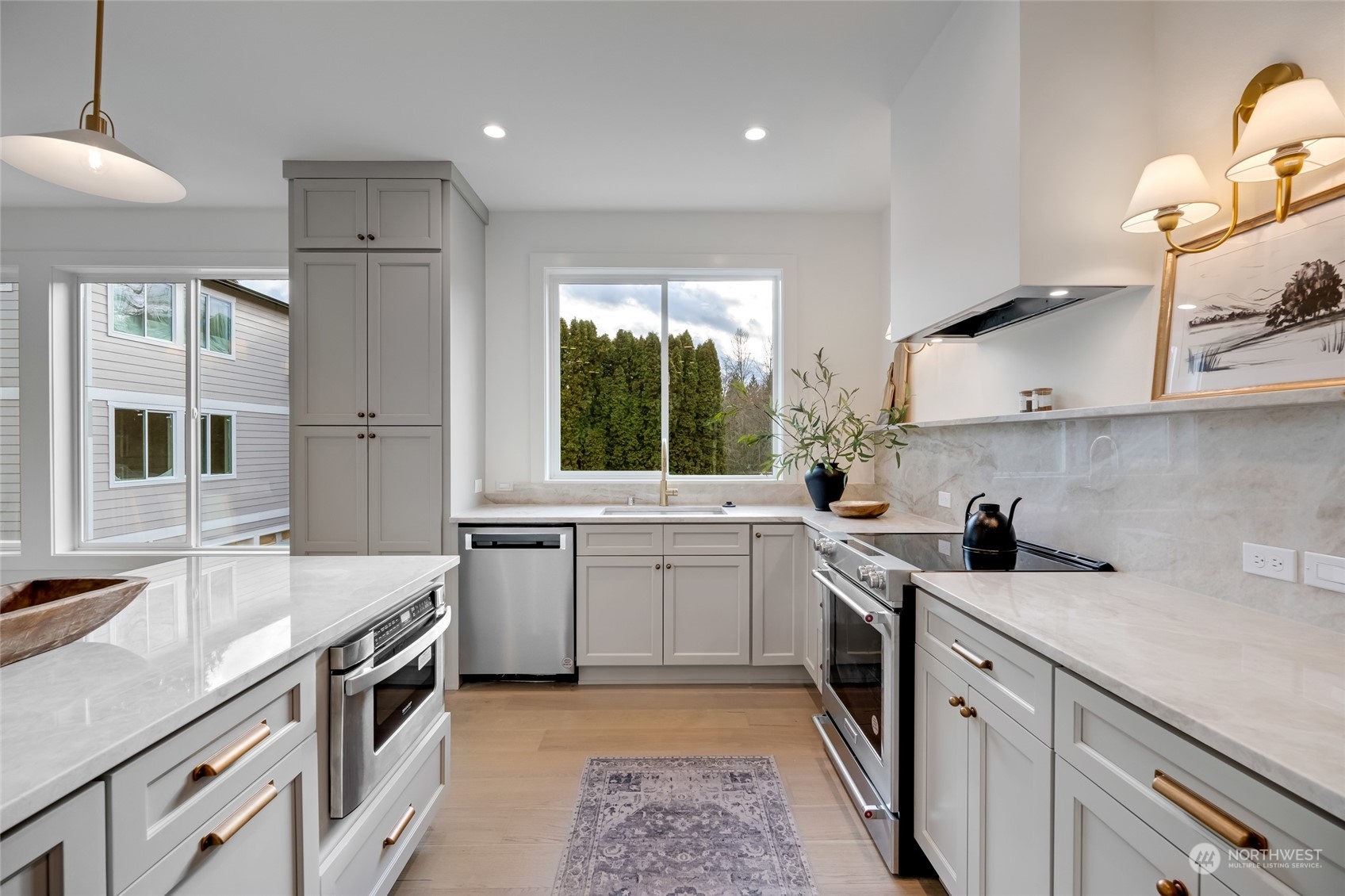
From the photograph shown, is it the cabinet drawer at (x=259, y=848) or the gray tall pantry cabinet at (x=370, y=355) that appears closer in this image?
the cabinet drawer at (x=259, y=848)

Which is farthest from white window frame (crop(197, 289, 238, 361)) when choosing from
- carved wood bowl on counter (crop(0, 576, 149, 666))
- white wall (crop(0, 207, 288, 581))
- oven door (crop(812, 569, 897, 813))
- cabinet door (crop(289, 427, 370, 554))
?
oven door (crop(812, 569, 897, 813))

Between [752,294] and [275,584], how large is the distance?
3.13 m

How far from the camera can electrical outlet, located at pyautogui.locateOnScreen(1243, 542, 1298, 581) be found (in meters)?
1.21

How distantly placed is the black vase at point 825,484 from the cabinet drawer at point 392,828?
2.27 metres

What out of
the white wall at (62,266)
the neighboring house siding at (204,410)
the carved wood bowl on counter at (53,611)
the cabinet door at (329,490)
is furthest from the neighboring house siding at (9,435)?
the carved wood bowl on counter at (53,611)

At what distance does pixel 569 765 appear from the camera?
2.31m

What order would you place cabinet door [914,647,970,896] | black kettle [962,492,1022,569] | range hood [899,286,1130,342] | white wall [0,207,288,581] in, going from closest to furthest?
cabinet door [914,647,970,896] < range hood [899,286,1130,342] < black kettle [962,492,1022,569] < white wall [0,207,288,581]

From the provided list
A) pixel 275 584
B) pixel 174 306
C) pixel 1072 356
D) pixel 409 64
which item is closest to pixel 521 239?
pixel 409 64

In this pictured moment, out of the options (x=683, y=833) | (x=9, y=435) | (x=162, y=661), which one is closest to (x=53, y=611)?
(x=162, y=661)

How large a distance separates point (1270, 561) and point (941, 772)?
3.09 ft

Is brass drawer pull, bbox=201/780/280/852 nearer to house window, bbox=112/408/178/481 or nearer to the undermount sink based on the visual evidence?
the undermount sink

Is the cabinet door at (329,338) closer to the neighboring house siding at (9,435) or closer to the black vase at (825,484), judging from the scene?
the neighboring house siding at (9,435)

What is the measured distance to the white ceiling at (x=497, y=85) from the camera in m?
1.95

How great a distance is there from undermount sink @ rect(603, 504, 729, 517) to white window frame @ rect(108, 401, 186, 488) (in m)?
2.93
